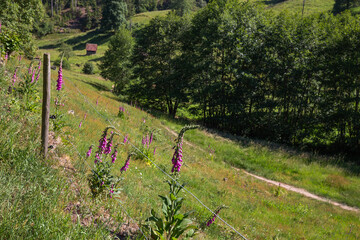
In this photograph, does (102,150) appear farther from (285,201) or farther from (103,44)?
(103,44)

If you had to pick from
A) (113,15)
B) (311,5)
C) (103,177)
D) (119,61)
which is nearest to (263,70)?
(103,177)

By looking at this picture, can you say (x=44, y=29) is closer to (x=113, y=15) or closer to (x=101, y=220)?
(x=113, y=15)

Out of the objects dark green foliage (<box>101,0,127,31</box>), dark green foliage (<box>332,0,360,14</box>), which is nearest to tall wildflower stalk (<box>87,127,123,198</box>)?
dark green foliage (<box>332,0,360,14</box>)

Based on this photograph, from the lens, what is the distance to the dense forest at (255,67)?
75.3ft

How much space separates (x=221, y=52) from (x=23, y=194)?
28298mm

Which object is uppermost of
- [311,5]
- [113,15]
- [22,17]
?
[311,5]

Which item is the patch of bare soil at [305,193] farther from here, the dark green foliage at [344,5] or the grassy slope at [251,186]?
the dark green foliage at [344,5]

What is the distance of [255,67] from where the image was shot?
90.7 ft

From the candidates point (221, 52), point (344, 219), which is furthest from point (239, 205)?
point (221, 52)

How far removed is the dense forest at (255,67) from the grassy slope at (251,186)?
609 cm

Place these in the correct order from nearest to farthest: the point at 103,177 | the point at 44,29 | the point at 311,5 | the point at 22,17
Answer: the point at 103,177 → the point at 22,17 → the point at 311,5 → the point at 44,29

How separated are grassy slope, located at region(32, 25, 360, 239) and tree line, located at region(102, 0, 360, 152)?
6106 millimetres

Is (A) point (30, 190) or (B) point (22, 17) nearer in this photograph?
(A) point (30, 190)

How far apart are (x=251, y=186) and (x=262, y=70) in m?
16.5
